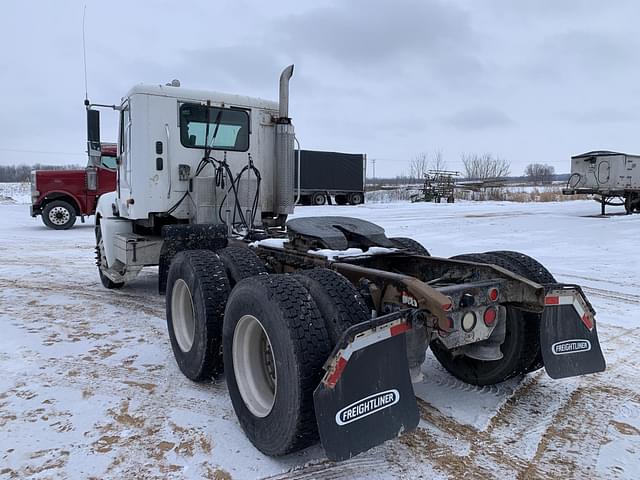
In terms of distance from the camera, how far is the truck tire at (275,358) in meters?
2.49

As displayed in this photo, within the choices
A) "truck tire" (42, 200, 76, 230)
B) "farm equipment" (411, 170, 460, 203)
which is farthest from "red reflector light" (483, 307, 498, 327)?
"farm equipment" (411, 170, 460, 203)

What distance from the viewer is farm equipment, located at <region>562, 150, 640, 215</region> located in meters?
22.2

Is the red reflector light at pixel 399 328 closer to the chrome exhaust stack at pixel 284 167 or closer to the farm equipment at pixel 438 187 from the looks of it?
the chrome exhaust stack at pixel 284 167

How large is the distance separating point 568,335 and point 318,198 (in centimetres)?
3179

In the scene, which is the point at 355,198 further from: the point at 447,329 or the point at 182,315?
the point at 447,329

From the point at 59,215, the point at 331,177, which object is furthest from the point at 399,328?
the point at 331,177

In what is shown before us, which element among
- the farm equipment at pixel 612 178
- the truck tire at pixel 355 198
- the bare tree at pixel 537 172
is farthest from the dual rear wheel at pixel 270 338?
the bare tree at pixel 537 172

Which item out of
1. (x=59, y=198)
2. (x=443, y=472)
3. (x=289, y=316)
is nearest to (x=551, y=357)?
(x=443, y=472)

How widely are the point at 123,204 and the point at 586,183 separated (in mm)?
22382

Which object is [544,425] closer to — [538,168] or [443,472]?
[443,472]

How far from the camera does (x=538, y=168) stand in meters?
105

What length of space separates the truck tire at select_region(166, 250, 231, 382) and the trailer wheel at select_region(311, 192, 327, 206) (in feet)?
98.7

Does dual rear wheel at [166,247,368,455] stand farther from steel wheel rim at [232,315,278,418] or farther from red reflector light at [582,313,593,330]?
red reflector light at [582,313,593,330]

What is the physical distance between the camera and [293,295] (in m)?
2.72
